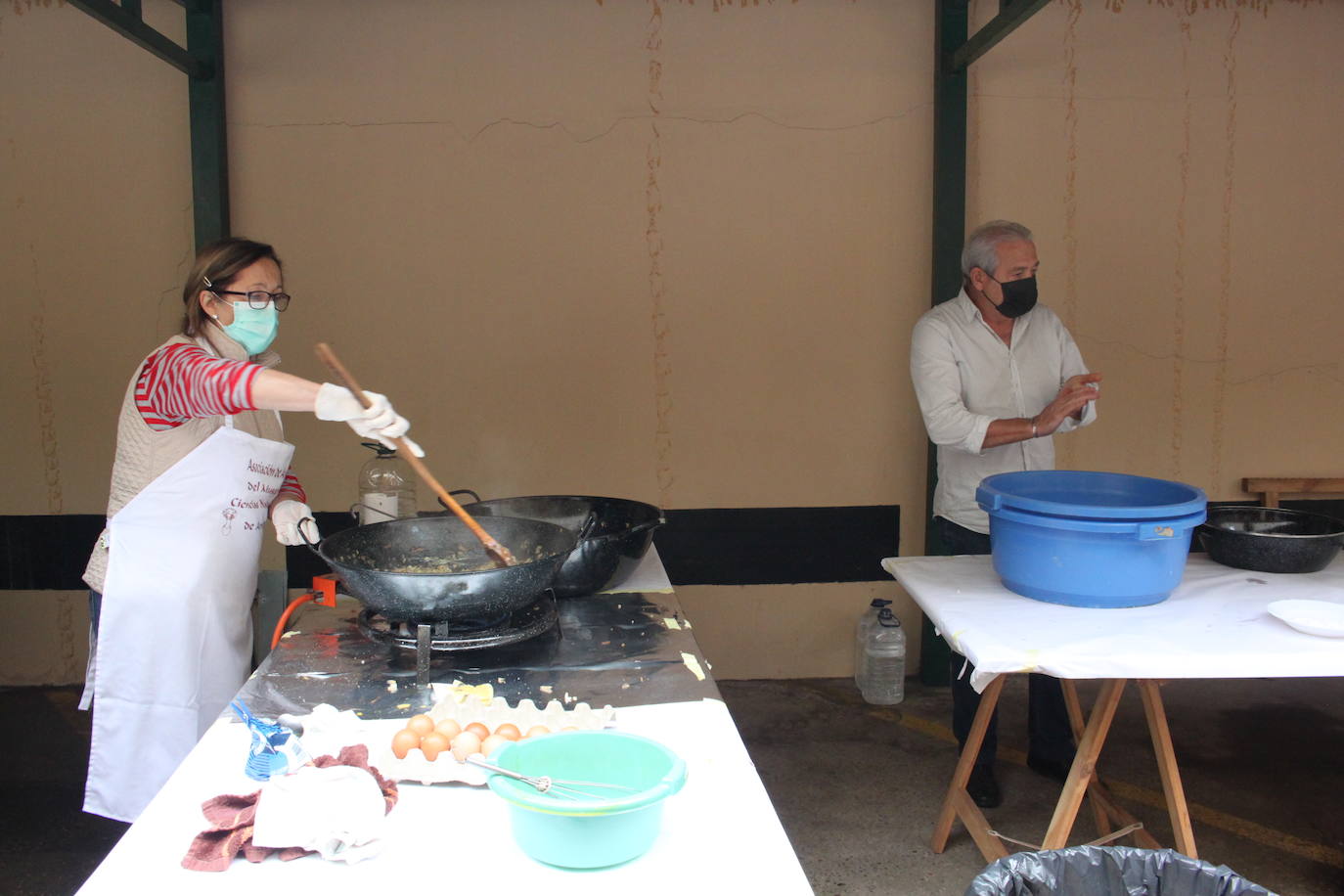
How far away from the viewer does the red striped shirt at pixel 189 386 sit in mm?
2188

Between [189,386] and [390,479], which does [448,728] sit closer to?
[189,386]

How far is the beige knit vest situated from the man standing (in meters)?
2.12

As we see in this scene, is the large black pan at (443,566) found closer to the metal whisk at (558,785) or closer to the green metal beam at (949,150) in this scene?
the metal whisk at (558,785)

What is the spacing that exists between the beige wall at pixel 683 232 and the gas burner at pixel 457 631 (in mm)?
2122

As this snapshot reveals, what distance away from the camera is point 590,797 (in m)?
1.38

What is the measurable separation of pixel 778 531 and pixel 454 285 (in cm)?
177

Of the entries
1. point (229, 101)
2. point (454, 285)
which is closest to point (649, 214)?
point (454, 285)

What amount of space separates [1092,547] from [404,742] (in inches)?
66.2

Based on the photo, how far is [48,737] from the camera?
3910 millimetres

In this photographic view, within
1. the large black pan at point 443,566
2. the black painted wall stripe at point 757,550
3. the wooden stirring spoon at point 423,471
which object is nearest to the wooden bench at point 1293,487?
the black painted wall stripe at point 757,550

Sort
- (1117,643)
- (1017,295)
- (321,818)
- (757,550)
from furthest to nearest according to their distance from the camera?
(757,550) → (1017,295) → (1117,643) → (321,818)

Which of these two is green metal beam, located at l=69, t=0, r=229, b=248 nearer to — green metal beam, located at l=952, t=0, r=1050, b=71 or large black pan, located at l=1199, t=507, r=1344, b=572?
green metal beam, located at l=952, t=0, r=1050, b=71

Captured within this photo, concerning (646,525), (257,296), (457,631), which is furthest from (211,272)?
(646,525)

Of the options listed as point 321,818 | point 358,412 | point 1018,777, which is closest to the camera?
point 321,818
